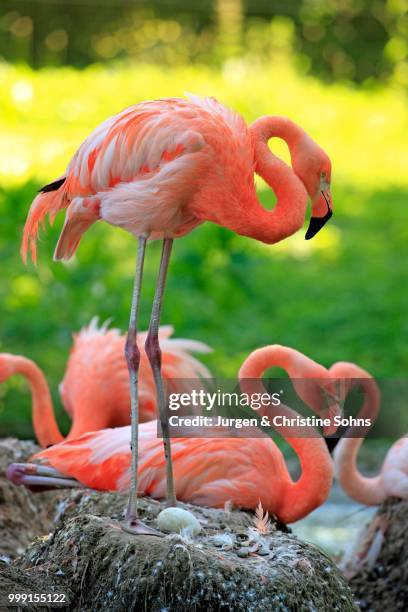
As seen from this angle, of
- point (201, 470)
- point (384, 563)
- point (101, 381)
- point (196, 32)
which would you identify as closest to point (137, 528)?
point (201, 470)

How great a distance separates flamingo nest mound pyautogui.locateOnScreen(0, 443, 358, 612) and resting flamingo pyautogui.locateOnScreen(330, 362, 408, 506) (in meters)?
1.26

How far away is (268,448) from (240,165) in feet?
4.02

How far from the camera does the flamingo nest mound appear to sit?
3.59 m

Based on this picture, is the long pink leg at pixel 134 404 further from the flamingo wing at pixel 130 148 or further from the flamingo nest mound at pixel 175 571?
the flamingo wing at pixel 130 148

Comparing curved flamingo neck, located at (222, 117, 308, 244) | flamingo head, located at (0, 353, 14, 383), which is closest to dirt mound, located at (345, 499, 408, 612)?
curved flamingo neck, located at (222, 117, 308, 244)

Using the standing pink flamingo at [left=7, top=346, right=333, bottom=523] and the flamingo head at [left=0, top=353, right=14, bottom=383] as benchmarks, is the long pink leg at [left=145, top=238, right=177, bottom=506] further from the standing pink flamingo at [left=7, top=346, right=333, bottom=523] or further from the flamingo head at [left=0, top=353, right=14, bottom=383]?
the flamingo head at [left=0, top=353, right=14, bottom=383]

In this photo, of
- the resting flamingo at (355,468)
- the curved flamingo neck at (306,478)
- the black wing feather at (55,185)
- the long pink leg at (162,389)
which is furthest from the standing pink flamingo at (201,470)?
the black wing feather at (55,185)

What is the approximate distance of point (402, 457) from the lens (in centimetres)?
522

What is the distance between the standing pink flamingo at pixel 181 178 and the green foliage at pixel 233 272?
3200 mm

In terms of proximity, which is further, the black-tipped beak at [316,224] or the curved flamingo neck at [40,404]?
the curved flamingo neck at [40,404]

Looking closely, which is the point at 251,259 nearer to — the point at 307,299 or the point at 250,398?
the point at 307,299

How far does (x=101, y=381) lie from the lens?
579 centimetres

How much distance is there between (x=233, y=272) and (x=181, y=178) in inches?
199

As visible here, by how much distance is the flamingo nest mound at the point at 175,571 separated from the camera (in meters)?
3.59
